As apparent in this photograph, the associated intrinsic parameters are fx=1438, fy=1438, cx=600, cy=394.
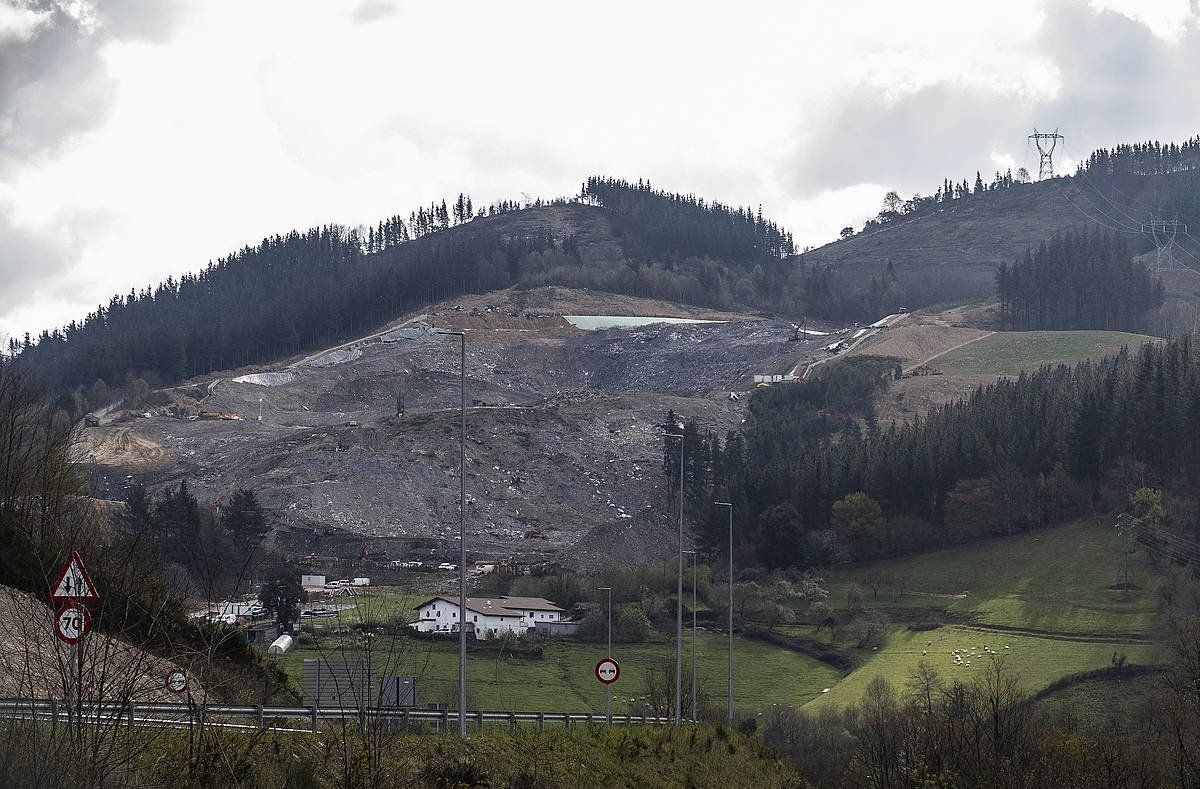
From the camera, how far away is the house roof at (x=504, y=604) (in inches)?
4013

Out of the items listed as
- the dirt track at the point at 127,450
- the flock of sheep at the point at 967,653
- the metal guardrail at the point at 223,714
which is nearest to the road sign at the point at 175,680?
the metal guardrail at the point at 223,714

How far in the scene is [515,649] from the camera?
93.1m

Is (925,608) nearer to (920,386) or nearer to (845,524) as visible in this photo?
(845,524)

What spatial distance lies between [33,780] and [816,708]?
7010cm

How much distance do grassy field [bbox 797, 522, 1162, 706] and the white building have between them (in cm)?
2255

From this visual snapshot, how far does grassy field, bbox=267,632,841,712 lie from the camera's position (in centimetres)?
7738

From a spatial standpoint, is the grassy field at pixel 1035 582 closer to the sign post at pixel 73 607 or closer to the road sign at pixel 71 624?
the sign post at pixel 73 607

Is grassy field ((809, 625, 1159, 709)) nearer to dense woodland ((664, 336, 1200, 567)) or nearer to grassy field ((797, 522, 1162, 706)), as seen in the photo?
grassy field ((797, 522, 1162, 706))

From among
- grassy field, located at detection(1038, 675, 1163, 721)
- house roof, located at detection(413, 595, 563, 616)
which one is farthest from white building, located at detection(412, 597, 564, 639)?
grassy field, located at detection(1038, 675, 1163, 721)

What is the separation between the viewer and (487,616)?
3976 inches

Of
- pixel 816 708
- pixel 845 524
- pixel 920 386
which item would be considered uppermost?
pixel 920 386

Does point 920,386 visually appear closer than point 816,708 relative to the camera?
No

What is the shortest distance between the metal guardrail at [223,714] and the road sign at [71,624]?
29.7 inches

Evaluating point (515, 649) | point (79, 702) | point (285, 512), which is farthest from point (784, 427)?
point (79, 702)
